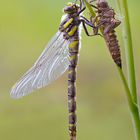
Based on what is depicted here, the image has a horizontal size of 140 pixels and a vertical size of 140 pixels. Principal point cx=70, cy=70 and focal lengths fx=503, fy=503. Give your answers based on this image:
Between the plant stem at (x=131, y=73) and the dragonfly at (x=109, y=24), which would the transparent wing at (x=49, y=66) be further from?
the plant stem at (x=131, y=73)

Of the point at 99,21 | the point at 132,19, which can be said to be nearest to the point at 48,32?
the point at 132,19

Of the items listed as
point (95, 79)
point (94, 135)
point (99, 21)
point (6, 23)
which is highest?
point (6, 23)

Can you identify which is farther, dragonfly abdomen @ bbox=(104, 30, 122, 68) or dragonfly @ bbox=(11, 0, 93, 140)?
dragonfly @ bbox=(11, 0, 93, 140)

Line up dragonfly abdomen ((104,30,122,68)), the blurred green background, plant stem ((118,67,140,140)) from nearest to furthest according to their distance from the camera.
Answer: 1. plant stem ((118,67,140,140))
2. dragonfly abdomen ((104,30,122,68))
3. the blurred green background

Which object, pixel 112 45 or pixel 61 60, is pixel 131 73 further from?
pixel 61 60

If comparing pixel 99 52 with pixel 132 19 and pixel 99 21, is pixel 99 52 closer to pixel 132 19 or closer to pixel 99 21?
pixel 132 19

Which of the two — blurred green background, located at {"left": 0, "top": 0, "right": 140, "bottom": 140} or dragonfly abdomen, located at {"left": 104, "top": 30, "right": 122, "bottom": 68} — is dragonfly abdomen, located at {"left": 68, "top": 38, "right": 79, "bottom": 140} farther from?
blurred green background, located at {"left": 0, "top": 0, "right": 140, "bottom": 140}

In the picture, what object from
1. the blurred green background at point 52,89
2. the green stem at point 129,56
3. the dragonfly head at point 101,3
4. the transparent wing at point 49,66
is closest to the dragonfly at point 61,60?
the transparent wing at point 49,66

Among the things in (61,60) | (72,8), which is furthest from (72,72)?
(72,8)

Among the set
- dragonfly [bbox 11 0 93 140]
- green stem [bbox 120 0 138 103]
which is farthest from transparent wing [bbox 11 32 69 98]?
green stem [bbox 120 0 138 103]
